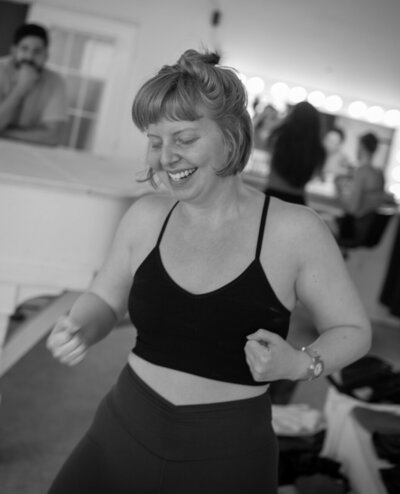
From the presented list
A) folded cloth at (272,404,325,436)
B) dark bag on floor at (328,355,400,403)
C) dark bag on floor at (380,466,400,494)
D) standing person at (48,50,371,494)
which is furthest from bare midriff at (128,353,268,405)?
dark bag on floor at (328,355,400,403)

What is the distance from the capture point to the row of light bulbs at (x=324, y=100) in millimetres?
6004

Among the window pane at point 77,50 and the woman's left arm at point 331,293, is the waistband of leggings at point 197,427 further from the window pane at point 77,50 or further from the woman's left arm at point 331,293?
the window pane at point 77,50

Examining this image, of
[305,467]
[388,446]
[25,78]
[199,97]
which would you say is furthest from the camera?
[25,78]

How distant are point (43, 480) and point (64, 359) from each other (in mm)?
1333

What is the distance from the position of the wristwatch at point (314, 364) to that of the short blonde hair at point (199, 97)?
0.35 meters

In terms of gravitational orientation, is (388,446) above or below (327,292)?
below

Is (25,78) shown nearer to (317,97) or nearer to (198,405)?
(198,405)

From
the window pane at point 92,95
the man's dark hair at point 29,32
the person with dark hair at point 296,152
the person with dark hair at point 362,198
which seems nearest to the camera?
the person with dark hair at point 296,152

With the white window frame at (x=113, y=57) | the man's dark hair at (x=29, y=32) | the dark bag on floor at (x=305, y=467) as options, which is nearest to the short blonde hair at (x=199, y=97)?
the dark bag on floor at (x=305, y=467)

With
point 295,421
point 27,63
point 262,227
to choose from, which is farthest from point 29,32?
point 262,227

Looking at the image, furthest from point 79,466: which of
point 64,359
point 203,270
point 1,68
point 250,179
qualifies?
point 250,179

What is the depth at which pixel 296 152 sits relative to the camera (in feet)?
9.53

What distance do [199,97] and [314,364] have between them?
0.49m

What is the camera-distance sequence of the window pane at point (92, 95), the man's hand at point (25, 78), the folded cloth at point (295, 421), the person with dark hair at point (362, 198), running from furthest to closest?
the window pane at point (92, 95)
the person with dark hair at point (362, 198)
the man's hand at point (25, 78)
the folded cloth at point (295, 421)
